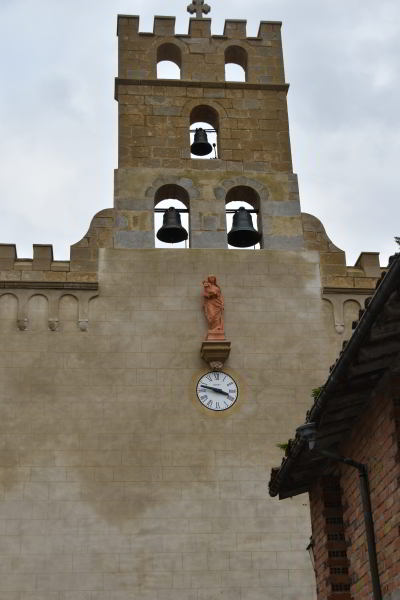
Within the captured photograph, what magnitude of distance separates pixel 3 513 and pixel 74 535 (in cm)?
148

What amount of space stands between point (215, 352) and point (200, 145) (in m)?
5.90

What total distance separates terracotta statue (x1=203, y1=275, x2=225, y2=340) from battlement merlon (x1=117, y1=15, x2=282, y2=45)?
7.49 meters

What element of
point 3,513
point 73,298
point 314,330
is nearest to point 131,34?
point 73,298

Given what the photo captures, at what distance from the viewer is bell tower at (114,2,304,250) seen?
78.4 ft

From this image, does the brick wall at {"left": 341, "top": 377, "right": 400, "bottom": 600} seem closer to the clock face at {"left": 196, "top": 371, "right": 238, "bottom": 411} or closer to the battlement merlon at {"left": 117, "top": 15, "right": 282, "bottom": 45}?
the clock face at {"left": 196, "top": 371, "right": 238, "bottom": 411}

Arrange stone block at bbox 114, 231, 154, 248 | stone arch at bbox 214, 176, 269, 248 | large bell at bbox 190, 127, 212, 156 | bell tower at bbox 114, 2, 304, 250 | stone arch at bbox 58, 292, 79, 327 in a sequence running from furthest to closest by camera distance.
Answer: large bell at bbox 190, 127, 212, 156 → stone arch at bbox 214, 176, 269, 248 → bell tower at bbox 114, 2, 304, 250 → stone block at bbox 114, 231, 154, 248 → stone arch at bbox 58, 292, 79, 327

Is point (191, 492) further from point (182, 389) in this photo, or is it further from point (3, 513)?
point (3, 513)

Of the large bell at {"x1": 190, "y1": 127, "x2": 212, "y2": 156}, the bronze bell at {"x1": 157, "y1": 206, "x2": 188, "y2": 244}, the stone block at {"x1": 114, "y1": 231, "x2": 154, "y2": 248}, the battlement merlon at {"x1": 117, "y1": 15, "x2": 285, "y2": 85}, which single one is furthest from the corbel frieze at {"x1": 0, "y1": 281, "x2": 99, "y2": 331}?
the battlement merlon at {"x1": 117, "y1": 15, "x2": 285, "y2": 85}

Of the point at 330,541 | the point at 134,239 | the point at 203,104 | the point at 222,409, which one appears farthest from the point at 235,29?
the point at 330,541

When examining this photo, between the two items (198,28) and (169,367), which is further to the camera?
(198,28)

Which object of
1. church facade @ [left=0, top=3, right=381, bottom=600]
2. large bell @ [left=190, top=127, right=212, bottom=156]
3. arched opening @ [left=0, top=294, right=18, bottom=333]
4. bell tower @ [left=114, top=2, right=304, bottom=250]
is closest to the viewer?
church facade @ [left=0, top=3, right=381, bottom=600]

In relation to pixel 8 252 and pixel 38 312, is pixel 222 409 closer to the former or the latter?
pixel 38 312

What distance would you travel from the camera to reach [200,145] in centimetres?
2512

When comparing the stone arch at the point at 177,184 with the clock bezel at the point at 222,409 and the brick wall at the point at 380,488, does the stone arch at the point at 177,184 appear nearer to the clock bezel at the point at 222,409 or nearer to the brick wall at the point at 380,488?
the clock bezel at the point at 222,409
